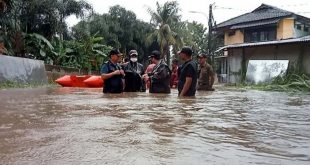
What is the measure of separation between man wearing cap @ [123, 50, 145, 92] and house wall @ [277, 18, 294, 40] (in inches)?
957

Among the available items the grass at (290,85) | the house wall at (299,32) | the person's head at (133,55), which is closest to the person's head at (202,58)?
the person's head at (133,55)

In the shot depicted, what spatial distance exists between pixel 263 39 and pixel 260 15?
2.31 meters

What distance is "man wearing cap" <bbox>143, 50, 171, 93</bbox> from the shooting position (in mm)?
8523

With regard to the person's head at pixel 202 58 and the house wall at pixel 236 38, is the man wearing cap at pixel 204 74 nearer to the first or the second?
the person's head at pixel 202 58

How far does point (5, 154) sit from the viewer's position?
2.87 metres

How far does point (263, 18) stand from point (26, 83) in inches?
850

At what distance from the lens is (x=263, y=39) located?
3272 cm

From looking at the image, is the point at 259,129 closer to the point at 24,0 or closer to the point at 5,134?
the point at 5,134

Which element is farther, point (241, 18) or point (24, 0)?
point (241, 18)

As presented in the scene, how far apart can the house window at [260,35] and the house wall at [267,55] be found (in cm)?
618

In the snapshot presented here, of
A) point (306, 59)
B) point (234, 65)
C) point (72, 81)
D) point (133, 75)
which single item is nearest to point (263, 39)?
point (234, 65)

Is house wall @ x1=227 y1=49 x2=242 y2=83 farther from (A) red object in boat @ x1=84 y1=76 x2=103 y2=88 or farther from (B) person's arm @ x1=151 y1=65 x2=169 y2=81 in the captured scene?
(B) person's arm @ x1=151 y1=65 x2=169 y2=81

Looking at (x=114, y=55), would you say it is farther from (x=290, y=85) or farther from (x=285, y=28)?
(x=285, y=28)

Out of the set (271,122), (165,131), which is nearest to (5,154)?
(165,131)
